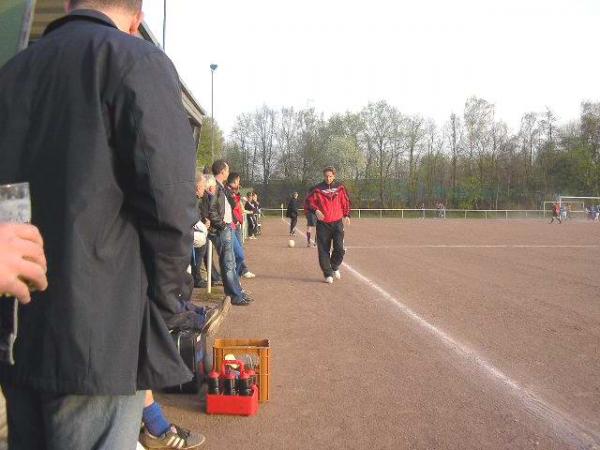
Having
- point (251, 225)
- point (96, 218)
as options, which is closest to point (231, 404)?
point (96, 218)

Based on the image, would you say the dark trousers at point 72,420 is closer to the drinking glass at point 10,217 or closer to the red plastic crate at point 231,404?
the drinking glass at point 10,217

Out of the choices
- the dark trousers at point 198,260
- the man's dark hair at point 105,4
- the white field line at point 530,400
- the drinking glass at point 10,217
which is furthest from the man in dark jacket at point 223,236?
the drinking glass at point 10,217

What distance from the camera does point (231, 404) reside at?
421cm

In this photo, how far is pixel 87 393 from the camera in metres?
1.63

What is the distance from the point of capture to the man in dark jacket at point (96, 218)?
63.6 inches

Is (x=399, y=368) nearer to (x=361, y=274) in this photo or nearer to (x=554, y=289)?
(x=554, y=289)

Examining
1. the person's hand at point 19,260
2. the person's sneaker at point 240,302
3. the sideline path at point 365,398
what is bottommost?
the sideline path at point 365,398

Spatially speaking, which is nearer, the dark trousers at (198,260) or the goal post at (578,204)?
the dark trousers at (198,260)

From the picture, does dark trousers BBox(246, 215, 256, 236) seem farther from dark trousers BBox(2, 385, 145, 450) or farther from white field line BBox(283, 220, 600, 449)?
dark trousers BBox(2, 385, 145, 450)

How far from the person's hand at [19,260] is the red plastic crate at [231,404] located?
302cm

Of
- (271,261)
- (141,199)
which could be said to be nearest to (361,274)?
(271,261)

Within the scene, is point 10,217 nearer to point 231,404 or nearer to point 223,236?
point 231,404

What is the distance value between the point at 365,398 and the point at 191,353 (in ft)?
4.56

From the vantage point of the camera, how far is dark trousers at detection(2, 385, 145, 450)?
5.51 feet
